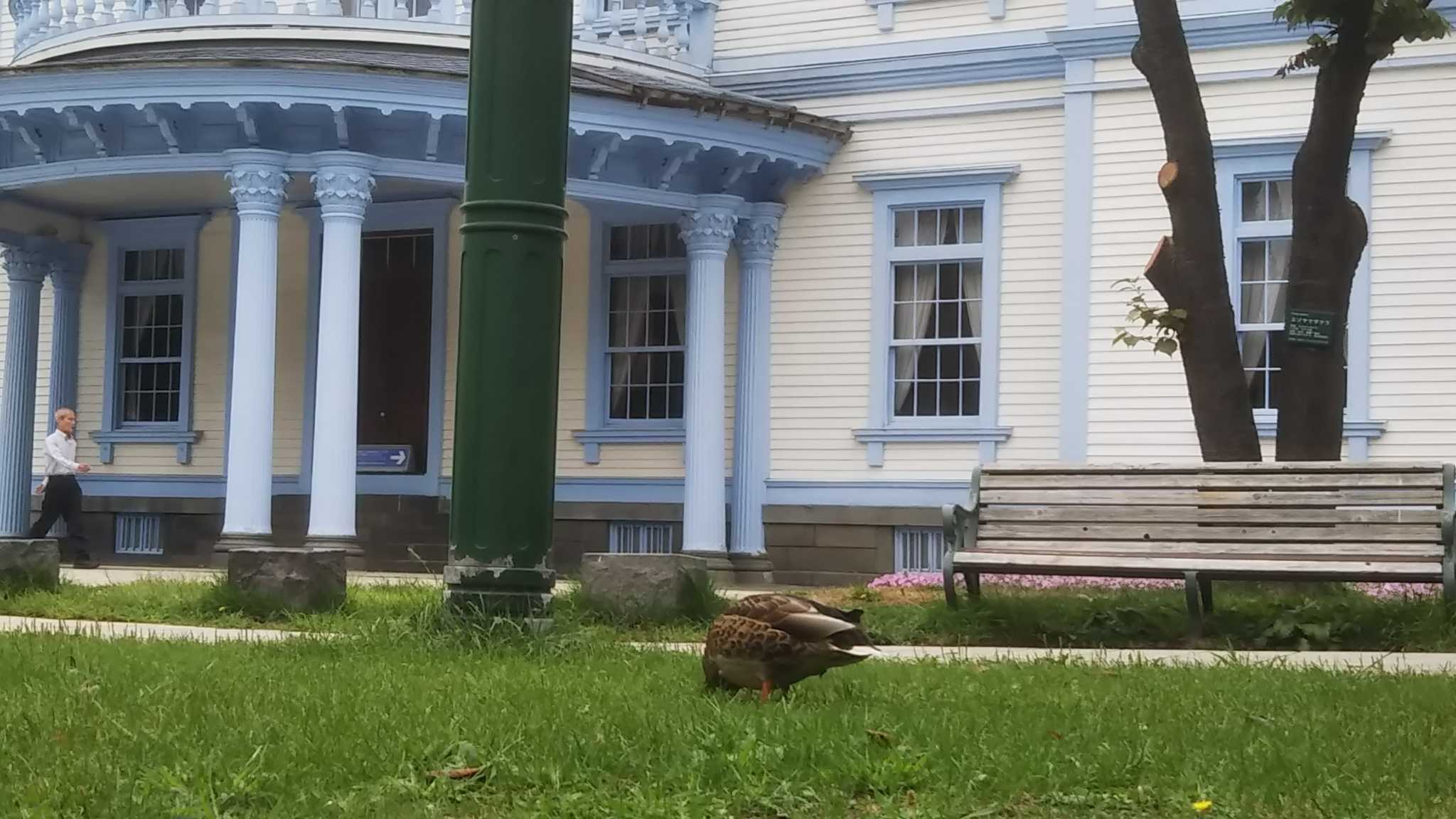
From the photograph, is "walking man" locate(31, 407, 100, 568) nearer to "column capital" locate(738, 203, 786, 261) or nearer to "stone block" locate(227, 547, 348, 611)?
"column capital" locate(738, 203, 786, 261)

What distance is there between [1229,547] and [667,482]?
28.5 feet

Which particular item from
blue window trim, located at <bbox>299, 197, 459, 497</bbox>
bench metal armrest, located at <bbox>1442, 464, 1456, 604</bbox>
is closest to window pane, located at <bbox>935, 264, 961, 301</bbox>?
blue window trim, located at <bbox>299, 197, 459, 497</bbox>

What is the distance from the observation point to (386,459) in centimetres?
1869

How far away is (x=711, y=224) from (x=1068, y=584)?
17.2 feet

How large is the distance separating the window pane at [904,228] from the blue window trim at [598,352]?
2198mm

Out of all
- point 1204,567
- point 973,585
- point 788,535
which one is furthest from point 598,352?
point 1204,567

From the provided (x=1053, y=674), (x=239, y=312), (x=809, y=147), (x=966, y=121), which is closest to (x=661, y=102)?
(x=809, y=147)

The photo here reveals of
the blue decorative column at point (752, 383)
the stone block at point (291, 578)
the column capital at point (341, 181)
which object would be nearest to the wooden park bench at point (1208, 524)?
the stone block at point (291, 578)

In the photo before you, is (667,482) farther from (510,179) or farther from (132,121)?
(510,179)

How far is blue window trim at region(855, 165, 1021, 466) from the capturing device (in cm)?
1653

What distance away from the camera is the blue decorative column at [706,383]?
16562 millimetres

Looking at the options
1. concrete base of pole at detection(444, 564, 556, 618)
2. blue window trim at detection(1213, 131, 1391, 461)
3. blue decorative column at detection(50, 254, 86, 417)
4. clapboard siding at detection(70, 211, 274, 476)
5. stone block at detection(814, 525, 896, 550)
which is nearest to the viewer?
concrete base of pole at detection(444, 564, 556, 618)

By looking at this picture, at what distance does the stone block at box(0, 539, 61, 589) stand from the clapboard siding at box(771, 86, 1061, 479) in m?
7.37

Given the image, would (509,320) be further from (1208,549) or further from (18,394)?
(18,394)
